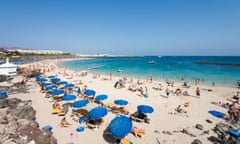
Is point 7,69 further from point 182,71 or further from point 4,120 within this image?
point 182,71

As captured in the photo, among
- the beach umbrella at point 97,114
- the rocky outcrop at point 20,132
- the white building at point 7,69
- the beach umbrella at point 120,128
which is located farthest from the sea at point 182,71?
the rocky outcrop at point 20,132

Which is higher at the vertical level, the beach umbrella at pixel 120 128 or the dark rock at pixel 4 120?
the beach umbrella at pixel 120 128

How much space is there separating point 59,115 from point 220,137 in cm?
1030

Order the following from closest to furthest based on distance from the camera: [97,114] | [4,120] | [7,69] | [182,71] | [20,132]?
1. [20,132]
2. [97,114]
3. [4,120]
4. [7,69]
5. [182,71]

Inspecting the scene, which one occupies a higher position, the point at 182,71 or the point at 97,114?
the point at 97,114

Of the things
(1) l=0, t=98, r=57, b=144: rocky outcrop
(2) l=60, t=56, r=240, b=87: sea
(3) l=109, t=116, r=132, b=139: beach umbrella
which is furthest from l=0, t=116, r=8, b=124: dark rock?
(2) l=60, t=56, r=240, b=87: sea

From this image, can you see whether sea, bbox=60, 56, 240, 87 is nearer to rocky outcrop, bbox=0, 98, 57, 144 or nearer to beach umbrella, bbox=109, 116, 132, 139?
beach umbrella, bbox=109, 116, 132, 139

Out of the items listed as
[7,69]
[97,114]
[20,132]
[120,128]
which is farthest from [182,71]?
[7,69]

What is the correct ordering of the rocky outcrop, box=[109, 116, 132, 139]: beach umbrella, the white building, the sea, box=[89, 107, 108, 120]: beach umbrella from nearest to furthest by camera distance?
the rocky outcrop → box=[109, 116, 132, 139]: beach umbrella → box=[89, 107, 108, 120]: beach umbrella → the white building → the sea

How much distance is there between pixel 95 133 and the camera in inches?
305

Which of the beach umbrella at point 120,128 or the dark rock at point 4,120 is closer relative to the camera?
the beach umbrella at point 120,128

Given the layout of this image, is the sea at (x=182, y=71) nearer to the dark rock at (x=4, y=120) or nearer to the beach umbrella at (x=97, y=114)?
the beach umbrella at (x=97, y=114)

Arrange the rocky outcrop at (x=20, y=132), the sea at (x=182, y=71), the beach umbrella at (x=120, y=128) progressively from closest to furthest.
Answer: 1. the rocky outcrop at (x=20, y=132)
2. the beach umbrella at (x=120, y=128)
3. the sea at (x=182, y=71)

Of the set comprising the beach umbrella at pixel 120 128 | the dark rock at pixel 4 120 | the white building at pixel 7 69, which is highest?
the white building at pixel 7 69
